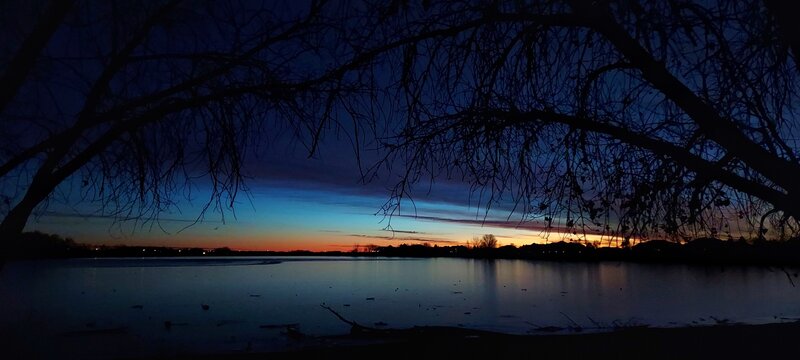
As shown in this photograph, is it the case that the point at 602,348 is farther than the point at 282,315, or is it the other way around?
the point at 282,315

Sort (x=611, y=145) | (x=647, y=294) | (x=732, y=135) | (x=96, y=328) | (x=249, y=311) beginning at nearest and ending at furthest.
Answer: (x=732, y=135) < (x=611, y=145) < (x=96, y=328) < (x=249, y=311) < (x=647, y=294)

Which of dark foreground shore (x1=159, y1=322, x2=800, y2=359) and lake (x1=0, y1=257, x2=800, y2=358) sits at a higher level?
dark foreground shore (x1=159, y1=322, x2=800, y2=359)

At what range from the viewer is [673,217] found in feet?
12.6

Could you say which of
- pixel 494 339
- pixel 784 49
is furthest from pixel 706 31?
pixel 494 339

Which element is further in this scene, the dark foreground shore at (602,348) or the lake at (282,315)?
the lake at (282,315)

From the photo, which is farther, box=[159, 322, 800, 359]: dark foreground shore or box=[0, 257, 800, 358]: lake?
box=[0, 257, 800, 358]: lake

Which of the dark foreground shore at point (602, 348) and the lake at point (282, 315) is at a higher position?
the dark foreground shore at point (602, 348)

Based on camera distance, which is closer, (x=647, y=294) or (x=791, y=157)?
(x=791, y=157)

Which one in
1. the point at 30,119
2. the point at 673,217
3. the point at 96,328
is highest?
the point at 30,119

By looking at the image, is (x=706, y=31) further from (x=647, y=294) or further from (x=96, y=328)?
(x=647, y=294)

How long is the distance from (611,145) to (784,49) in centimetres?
114

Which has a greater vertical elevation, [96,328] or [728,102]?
[728,102]

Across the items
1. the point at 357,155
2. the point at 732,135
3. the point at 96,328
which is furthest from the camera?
the point at 96,328

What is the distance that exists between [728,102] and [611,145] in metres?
0.75
